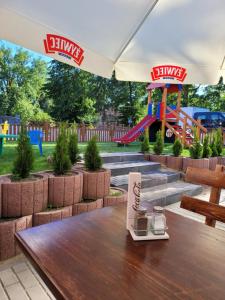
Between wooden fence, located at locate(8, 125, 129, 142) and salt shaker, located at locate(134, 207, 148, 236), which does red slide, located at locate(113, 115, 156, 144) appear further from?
salt shaker, located at locate(134, 207, 148, 236)

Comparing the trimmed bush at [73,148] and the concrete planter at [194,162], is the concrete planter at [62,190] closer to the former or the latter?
the trimmed bush at [73,148]

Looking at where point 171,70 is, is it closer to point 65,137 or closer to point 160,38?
point 160,38

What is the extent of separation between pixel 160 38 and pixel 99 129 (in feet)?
39.7

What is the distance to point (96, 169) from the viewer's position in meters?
3.96

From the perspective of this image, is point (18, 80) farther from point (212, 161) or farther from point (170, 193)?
point (170, 193)

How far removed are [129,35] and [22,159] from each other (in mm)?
1904

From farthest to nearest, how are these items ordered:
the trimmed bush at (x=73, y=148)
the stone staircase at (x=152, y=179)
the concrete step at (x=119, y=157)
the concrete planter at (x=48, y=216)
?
the concrete step at (x=119, y=157), the stone staircase at (x=152, y=179), the trimmed bush at (x=73, y=148), the concrete planter at (x=48, y=216)

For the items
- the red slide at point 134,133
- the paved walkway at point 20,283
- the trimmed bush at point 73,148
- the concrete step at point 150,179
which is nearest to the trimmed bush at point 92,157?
the trimmed bush at point 73,148

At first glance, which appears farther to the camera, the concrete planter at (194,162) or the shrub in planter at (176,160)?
the shrub in planter at (176,160)

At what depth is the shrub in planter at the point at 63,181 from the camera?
127 inches

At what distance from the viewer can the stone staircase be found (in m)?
4.38

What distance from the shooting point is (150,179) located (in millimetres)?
3883

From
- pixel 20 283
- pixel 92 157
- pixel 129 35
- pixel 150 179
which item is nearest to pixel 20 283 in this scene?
pixel 20 283

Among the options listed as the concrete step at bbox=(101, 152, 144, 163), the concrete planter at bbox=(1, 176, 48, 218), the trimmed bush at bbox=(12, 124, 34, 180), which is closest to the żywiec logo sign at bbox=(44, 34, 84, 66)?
the trimmed bush at bbox=(12, 124, 34, 180)
